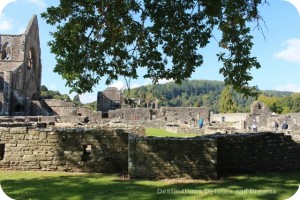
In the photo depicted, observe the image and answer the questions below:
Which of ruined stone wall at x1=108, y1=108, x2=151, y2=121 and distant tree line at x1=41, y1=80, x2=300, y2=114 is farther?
distant tree line at x1=41, y1=80, x2=300, y2=114

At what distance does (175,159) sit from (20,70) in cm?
4818

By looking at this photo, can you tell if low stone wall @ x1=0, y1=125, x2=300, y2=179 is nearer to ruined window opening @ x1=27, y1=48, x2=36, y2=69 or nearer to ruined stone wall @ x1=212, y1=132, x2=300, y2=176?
ruined stone wall @ x1=212, y1=132, x2=300, y2=176

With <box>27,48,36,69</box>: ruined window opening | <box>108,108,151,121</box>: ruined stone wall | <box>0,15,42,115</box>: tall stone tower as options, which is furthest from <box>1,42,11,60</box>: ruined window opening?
<box>108,108,151,121</box>: ruined stone wall

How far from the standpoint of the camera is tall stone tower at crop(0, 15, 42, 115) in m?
48.6

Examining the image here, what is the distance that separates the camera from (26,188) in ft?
29.8

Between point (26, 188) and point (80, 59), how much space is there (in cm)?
391

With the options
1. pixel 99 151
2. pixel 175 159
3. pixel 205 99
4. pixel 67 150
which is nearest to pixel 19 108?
pixel 67 150

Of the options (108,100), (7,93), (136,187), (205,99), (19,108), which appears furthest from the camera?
(205,99)

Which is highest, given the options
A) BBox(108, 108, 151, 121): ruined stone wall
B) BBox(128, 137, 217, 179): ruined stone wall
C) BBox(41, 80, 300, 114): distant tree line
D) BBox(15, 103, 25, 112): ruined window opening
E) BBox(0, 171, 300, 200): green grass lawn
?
BBox(41, 80, 300, 114): distant tree line

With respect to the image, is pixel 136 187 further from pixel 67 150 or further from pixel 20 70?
pixel 20 70

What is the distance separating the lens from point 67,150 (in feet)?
38.4

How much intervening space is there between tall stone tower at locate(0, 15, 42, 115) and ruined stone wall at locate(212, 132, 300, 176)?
40.2m

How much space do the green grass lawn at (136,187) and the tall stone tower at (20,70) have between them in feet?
128

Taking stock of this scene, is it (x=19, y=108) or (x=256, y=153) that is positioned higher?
(x=19, y=108)
